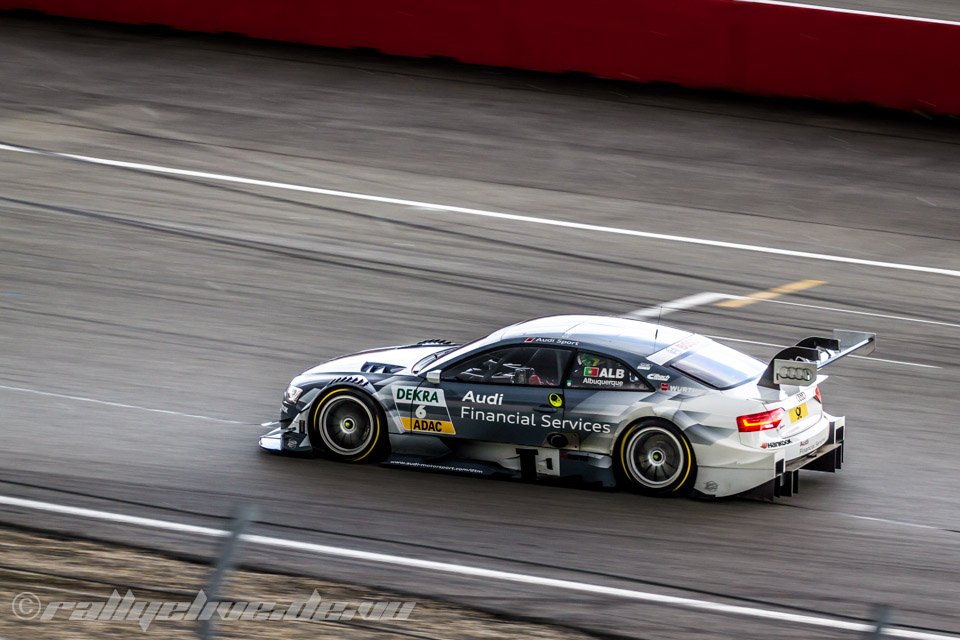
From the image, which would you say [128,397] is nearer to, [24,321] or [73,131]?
[24,321]

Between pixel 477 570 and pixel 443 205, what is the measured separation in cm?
950

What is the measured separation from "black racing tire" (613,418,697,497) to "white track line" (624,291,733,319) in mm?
4489

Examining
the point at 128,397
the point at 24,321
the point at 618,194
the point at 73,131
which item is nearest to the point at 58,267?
the point at 24,321

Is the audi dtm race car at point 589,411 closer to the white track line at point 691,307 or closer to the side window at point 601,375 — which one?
the side window at point 601,375

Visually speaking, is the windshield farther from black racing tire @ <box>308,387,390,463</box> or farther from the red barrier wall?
the red barrier wall

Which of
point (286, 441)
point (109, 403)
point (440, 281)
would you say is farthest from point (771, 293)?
point (109, 403)

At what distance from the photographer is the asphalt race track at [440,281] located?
9.88m

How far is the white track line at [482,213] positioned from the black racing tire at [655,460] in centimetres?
723

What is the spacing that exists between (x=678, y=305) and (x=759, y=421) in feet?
17.0

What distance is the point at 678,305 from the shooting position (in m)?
15.5

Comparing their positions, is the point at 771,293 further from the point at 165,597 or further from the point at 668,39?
the point at 165,597

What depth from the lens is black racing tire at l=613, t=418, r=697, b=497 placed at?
10484 millimetres

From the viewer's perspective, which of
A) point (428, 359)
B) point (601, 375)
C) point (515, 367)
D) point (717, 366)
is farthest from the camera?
point (428, 359)

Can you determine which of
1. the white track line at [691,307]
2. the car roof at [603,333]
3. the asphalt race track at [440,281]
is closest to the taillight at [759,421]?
the asphalt race track at [440,281]
